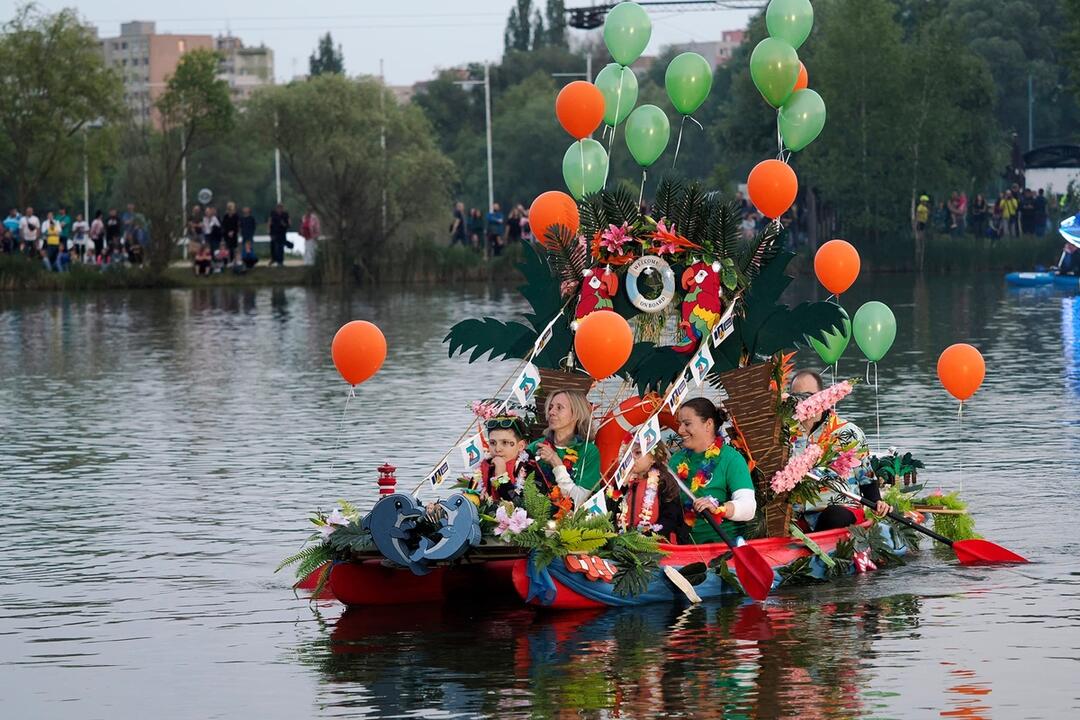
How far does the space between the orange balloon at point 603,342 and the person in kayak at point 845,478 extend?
1785 millimetres

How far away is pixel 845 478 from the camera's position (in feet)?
44.4

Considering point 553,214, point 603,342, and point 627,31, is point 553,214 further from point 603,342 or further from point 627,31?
point 603,342

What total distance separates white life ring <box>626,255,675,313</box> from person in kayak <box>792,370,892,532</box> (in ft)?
3.84

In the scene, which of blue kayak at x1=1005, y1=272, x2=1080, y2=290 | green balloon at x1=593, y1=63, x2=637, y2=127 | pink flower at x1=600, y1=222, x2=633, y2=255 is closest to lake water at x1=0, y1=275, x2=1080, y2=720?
pink flower at x1=600, y1=222, x2=633, y2=255

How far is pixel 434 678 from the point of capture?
10.3m

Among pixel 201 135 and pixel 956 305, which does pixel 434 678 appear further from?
pixel 201 135

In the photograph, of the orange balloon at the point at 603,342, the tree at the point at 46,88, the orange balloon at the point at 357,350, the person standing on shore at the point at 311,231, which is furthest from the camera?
the tree at the point at 46,88

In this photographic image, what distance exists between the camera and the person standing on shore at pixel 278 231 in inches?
2101

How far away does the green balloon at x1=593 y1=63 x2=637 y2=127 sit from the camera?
595 inches

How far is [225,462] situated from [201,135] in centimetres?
6151

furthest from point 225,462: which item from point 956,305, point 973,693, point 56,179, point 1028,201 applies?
point 56,179

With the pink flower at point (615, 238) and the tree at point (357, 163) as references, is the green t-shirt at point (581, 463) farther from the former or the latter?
the tree at point (357, 163)

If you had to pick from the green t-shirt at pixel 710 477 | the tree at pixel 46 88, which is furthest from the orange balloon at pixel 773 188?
the tree at pixel 46 88

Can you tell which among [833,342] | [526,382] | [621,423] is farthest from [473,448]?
[833,342]
